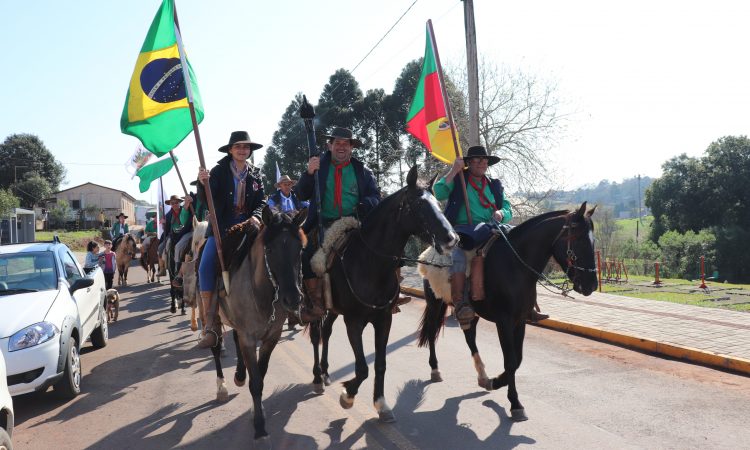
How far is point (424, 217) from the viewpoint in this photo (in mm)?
5336

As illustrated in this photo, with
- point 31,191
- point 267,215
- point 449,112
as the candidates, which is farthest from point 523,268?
point 31,191

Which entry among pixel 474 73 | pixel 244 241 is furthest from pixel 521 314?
pixel 474 73

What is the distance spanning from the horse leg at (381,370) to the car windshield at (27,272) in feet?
14.3

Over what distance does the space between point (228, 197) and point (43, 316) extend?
2.47m

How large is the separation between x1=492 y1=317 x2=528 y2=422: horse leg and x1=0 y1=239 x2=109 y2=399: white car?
4848mm

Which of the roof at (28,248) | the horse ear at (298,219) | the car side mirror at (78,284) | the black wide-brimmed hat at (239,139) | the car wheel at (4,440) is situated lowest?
the car wheel at (4,440)

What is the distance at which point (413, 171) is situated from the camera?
5.32 m

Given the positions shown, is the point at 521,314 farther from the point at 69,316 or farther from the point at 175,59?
the point at 69,316

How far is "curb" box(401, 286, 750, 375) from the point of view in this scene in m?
7.29

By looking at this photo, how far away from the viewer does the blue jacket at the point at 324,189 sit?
6293mm

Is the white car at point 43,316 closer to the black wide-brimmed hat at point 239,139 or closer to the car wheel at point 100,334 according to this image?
the car wheel at point 100,334

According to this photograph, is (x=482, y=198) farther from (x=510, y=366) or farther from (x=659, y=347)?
(x=659, y=347)

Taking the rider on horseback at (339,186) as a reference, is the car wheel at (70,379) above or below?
below

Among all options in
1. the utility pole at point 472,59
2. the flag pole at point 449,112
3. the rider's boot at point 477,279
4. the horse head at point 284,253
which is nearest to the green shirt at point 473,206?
the flag pole at point 449,112
